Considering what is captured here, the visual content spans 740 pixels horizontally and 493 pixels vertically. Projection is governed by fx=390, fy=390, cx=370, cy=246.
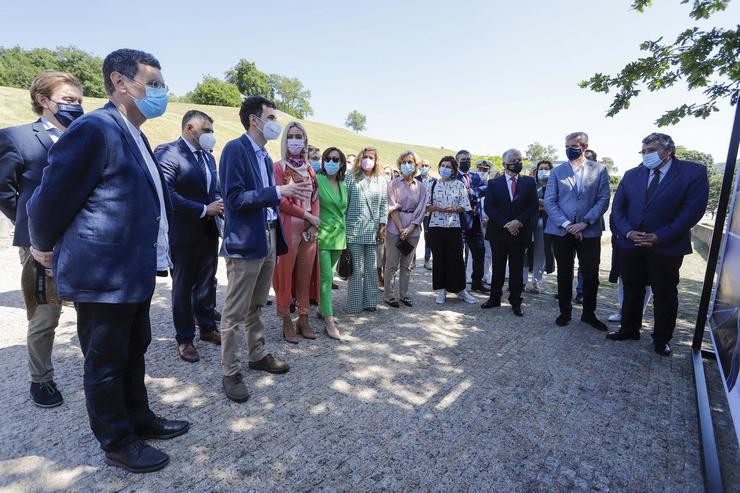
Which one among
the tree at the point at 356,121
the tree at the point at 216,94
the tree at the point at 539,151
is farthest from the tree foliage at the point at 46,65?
the tree at the point at 539,151

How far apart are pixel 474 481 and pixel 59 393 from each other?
2.96 metres

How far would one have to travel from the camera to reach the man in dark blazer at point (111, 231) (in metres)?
1.93

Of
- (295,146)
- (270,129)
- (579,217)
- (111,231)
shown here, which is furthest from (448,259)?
(111,231)

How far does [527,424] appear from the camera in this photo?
2.81 meters

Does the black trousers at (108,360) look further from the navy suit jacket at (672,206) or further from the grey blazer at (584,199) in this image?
the navy suit jacket at (672,206)

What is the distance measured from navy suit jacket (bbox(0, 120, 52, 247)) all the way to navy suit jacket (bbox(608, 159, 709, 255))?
5475 mm

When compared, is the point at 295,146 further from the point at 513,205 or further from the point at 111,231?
the point at 513,205

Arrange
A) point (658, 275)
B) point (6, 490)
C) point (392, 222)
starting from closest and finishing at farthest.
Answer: point (6, 490)
point (658, 275)
point (392, 222)

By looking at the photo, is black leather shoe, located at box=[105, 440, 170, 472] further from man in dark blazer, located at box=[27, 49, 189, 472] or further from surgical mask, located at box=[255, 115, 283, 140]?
surgical mask, located at box=[255, 115, 283, 140]


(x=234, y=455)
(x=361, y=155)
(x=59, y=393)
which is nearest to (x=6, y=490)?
(x=59, y=393)

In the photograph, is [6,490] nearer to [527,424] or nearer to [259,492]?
[259,492]

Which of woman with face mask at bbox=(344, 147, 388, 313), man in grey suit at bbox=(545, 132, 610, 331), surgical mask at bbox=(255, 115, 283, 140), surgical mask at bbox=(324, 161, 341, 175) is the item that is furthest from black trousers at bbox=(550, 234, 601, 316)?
surgical mask at bbox=(255, 115, 283, 140)

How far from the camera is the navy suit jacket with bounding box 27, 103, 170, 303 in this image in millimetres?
1901

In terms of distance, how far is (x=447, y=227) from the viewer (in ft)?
18.4
